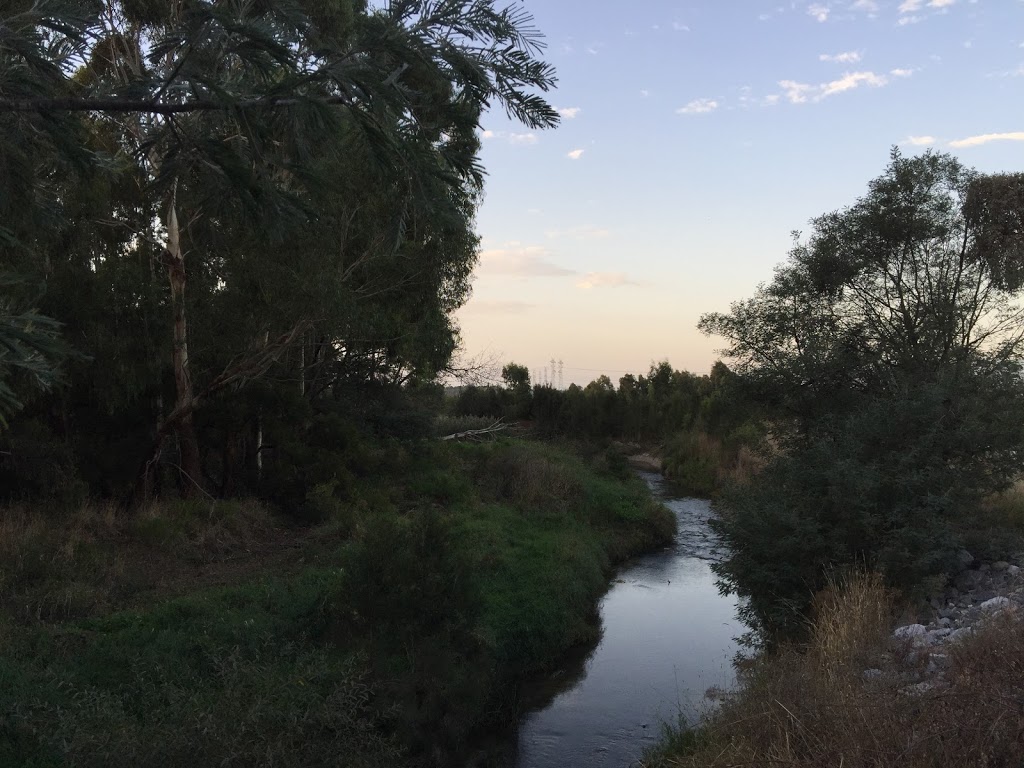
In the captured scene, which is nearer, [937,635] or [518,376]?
[937,635]

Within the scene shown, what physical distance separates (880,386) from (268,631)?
11.1 metres

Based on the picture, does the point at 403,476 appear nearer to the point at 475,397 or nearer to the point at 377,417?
the point at 377,417

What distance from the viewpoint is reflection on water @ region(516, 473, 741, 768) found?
28.6 feet

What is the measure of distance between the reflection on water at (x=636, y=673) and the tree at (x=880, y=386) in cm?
150

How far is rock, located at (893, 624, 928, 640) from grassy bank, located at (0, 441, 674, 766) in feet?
13.8

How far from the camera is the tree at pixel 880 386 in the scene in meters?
9.54

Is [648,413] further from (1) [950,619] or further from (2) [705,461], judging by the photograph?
(1) [950,619]

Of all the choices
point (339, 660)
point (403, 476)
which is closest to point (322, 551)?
point (339, 660)

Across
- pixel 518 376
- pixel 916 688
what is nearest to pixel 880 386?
pixel 916 688

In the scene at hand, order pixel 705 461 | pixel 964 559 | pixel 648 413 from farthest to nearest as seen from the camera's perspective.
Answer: pixel 648 413, pixel 705 461, pixel 964 559

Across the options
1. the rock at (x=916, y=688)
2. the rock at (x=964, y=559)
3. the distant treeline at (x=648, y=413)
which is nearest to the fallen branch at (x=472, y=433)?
the distant treeline at (x=648, y=413)

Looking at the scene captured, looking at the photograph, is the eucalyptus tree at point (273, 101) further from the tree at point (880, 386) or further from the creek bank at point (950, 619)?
the tree at point (880, 386)

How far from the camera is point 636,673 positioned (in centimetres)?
1097

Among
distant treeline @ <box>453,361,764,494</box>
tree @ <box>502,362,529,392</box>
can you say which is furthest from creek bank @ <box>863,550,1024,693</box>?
tree @ <box>502,362,529,392</box>
